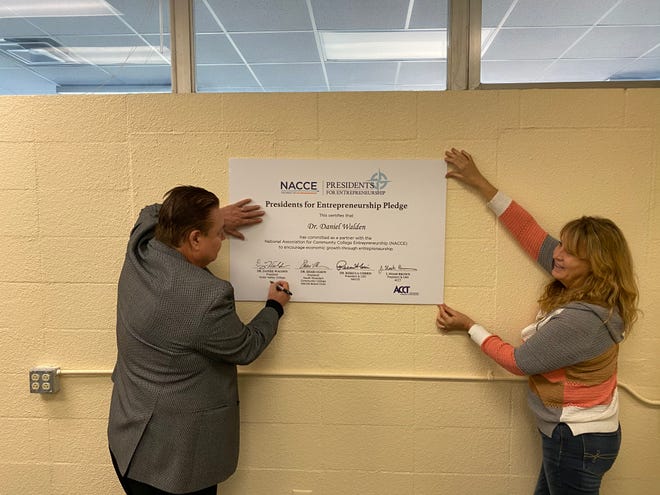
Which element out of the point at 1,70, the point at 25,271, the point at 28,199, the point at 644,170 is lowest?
the point at 25,271

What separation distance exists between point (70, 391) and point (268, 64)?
6.27ft

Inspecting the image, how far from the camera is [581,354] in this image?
4.23 ft

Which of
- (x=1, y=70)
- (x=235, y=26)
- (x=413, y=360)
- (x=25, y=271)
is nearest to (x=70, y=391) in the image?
(x=25, y=271)

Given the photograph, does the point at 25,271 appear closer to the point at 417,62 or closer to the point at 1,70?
the point at 1,70

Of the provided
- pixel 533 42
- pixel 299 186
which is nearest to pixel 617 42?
pixel 533 42

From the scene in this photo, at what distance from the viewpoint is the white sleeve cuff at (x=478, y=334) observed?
4.94 feet

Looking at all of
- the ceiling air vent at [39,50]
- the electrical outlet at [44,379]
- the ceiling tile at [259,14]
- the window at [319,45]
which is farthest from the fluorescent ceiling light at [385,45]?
the electrical outlet at [44,379]

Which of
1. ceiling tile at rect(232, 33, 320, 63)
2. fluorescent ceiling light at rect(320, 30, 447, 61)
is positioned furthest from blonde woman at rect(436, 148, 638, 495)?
ceiling tile at rect(232, 33, 320, 63)

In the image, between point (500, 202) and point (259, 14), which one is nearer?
point (500, 202)

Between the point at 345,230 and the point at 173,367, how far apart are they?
2.68 ft

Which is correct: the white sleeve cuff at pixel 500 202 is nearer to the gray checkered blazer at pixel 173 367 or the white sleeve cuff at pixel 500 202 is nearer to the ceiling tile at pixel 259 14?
the gray checkered blazer at pixel 173 367

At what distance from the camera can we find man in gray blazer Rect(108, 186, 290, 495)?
1.23 meters

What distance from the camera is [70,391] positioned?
1.73 metres
